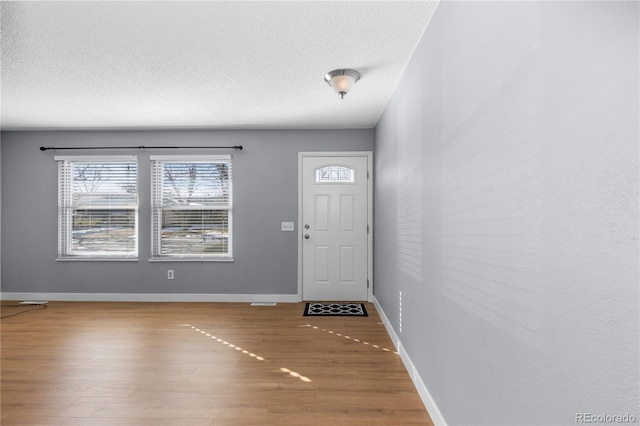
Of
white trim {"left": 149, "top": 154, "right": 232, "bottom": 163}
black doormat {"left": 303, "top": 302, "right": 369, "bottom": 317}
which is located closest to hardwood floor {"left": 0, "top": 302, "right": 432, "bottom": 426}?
black doormat {"left": 303, "top": 302, "right": 369, "bottom": 317}

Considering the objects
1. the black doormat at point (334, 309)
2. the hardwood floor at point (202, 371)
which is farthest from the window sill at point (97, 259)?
the black doormat at point (334, 309)

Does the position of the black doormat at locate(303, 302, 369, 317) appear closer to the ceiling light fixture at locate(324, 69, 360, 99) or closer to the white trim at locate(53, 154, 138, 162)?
the ceiling light fixture at locate(324, 69, 360, 99)

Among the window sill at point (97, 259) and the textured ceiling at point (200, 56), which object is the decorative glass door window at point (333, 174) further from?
the window sill at point (97, 259)

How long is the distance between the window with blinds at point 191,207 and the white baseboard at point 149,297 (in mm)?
537

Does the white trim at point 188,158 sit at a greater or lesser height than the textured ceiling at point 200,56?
lesser

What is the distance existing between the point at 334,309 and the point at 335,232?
1063mm

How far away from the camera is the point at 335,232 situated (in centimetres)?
501

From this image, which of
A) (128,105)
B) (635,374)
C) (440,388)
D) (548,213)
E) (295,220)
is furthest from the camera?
(295,220)

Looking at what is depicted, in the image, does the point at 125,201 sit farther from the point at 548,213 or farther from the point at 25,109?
the point at 548,213

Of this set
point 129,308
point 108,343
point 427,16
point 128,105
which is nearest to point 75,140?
point 128,105

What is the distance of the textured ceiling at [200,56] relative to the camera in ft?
7.13

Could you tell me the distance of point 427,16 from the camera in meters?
2.19

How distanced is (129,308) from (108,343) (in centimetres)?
136

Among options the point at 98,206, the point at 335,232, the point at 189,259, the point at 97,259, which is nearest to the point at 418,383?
the point at 335,232
